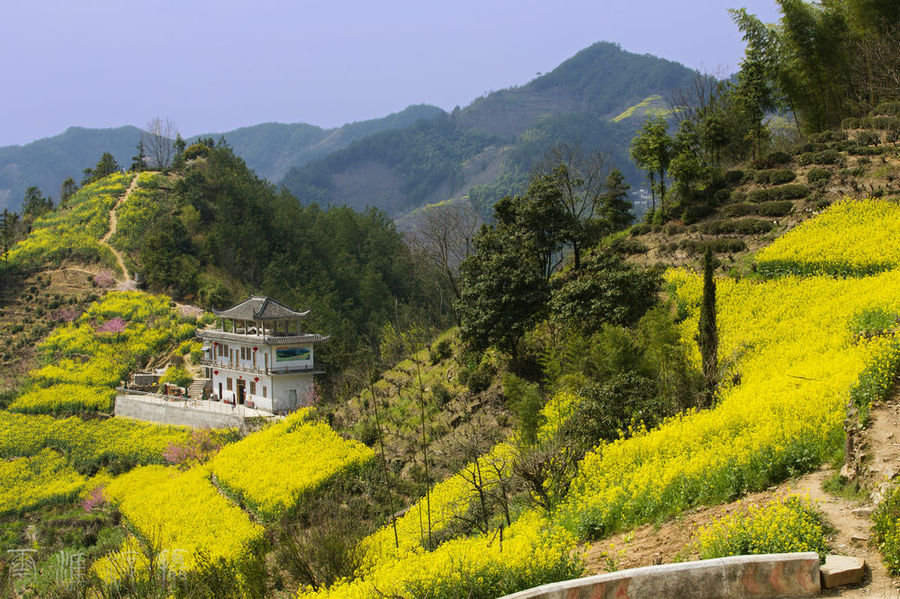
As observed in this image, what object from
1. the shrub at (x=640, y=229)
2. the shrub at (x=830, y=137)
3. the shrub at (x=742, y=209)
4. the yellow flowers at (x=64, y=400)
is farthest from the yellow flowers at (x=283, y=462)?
the shrub at (x=830, y=137)

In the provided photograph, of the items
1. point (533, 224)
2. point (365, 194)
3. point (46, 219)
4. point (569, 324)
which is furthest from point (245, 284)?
point (365, 194)

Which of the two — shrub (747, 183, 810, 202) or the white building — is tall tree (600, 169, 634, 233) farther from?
the white building

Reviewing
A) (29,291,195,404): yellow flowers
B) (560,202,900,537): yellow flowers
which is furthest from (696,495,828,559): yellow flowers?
(29,291,195,404): yellow flowers

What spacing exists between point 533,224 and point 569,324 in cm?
582

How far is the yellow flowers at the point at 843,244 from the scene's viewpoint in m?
20.2

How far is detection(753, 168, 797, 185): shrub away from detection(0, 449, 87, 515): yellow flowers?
107 ft

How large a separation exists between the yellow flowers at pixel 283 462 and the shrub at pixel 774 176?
1956 centimetres

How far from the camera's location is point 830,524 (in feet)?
26.9

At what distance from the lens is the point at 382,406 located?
28.4 m

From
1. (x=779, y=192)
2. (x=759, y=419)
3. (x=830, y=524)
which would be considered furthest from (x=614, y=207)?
(x=830, y=524)

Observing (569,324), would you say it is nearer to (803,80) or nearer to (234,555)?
(234,555)

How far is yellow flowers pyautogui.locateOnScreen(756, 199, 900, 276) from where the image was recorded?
20.2 m

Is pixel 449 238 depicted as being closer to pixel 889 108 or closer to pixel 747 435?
pixel 889 108

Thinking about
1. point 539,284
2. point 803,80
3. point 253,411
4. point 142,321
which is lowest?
point 253,411
